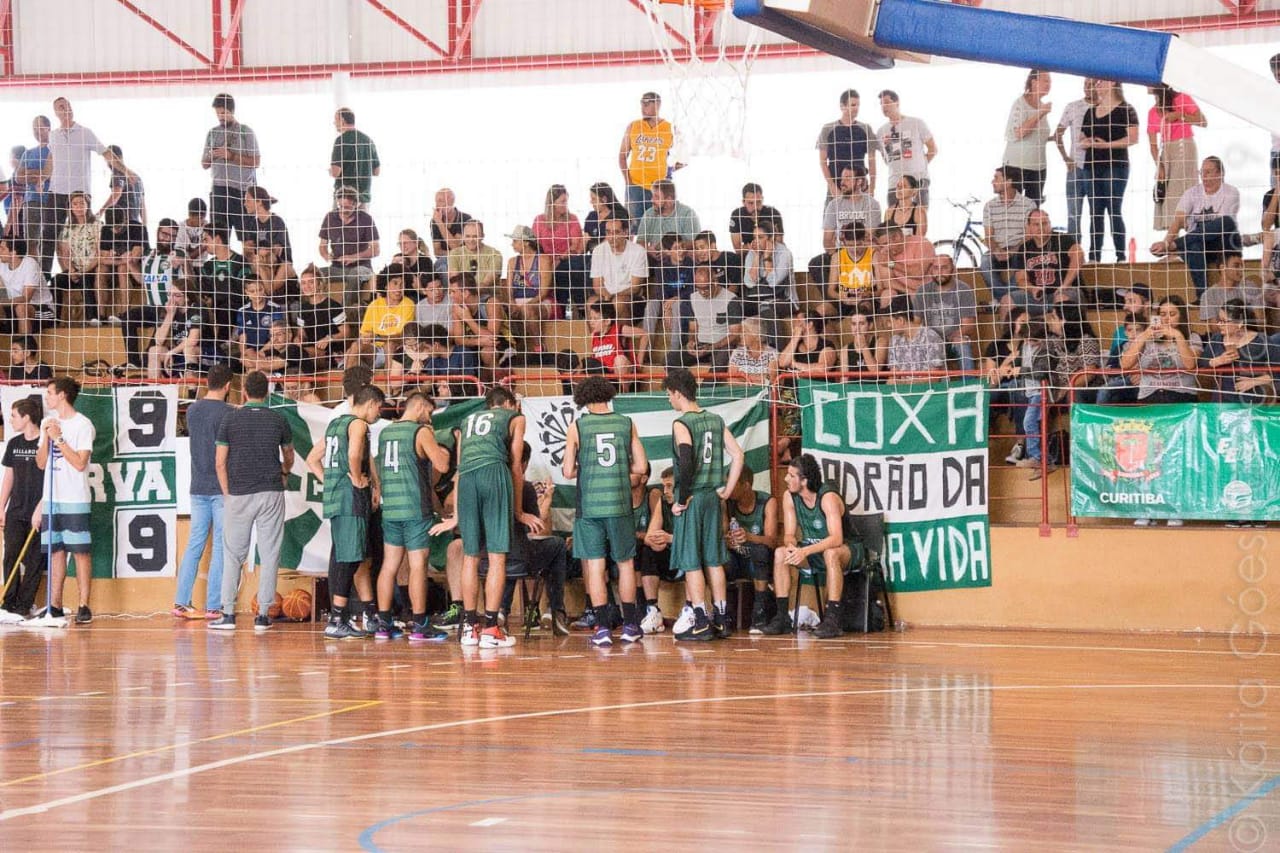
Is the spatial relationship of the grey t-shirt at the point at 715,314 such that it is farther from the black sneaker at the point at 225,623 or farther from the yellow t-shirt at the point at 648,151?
the black sneaker at the point at 225,623

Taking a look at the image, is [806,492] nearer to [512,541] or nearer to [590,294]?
[512,541]

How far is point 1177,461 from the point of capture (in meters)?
12.3

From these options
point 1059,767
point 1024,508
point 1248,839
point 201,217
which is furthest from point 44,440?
point 1248,839

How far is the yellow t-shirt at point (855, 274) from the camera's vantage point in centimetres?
1382

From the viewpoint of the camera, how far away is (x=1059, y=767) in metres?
6.37

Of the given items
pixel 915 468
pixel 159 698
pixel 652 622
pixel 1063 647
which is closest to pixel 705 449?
pixel 652 622

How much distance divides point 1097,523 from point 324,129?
12779 mm

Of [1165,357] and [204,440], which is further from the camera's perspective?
[204,440]

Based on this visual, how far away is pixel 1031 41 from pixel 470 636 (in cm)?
765

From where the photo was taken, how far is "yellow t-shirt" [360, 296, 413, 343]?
48.8ft

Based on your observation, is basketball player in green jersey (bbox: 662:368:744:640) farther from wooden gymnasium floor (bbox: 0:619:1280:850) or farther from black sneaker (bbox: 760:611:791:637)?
wooden gymnasium floor (bbox: 0:619:1280:850)

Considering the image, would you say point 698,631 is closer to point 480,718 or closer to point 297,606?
point 297,606

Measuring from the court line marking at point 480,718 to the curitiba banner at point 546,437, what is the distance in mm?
4416

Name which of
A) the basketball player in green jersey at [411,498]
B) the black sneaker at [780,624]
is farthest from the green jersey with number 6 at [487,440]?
the black sneaker at [780,624]
